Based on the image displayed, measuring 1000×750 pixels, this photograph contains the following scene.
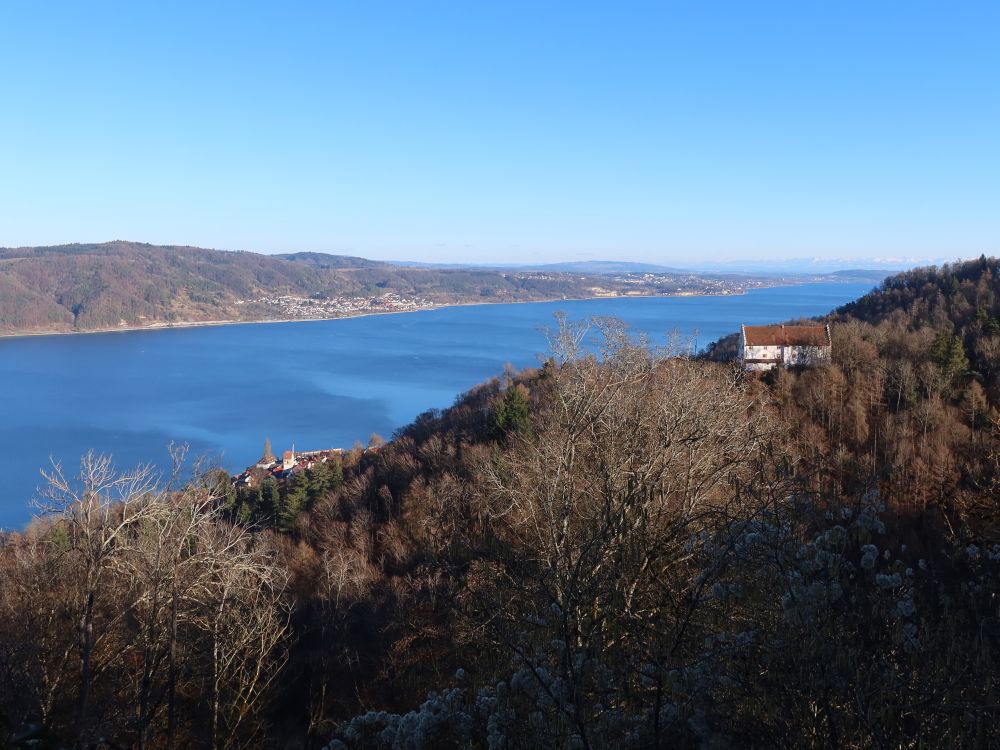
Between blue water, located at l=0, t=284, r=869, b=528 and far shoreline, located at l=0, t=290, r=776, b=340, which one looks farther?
far shoreline, located at l=0, t=290, r=776, b=340

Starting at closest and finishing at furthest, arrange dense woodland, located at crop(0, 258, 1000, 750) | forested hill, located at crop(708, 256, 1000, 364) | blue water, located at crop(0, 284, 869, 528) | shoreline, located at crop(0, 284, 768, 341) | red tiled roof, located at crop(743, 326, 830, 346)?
1. dense woodland, located at crop(0, 258, 1000, 750)
2. forested hill, located at crop(708, 256, 1000, 364)
3. red tiled roof, located at crop(743, 326, 830, 346)
4. blue water, located at crop(0, 284, 869, 528)
5. shoreline, located at crop(0, 284, 768, 341)

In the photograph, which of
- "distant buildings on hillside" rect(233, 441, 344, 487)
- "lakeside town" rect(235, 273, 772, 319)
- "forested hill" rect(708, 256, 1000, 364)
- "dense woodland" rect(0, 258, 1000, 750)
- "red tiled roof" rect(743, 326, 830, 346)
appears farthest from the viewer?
"lakeside town" rect(235, 273, 772, 319)

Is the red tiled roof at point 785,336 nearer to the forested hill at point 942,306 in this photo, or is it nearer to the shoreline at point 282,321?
the forested hill at point 942,306

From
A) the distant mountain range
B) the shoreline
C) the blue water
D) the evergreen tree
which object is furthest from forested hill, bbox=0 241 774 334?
the evergreen tree

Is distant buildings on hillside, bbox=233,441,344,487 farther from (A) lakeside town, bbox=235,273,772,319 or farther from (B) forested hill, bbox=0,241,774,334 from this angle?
(A) lakeside town, bbox=235,273,772,319

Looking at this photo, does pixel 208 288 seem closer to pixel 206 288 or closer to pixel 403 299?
pixel 206 288

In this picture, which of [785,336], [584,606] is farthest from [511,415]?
[584,606]

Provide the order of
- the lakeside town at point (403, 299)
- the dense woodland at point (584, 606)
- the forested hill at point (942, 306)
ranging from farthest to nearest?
the lakeside town at point (403, 299)
the forested hill at point (942, 306)
the dense woodland at point (584, 606)

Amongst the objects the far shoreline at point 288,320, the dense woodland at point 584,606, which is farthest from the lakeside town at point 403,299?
the dense woodland at point 584,606
